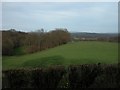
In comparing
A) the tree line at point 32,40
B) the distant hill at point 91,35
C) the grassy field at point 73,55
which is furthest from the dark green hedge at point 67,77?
the distant hill at point 91,35

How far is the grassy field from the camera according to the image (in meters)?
6.01

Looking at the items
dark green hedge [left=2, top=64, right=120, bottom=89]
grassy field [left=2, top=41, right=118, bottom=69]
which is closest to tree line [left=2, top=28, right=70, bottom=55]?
grassy field [left=2, top=41, right=118, bottom=69]

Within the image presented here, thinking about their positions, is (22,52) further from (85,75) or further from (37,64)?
(85,75)

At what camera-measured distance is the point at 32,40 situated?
6.04 metres

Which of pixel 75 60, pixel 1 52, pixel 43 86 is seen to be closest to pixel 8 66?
pixel 1 52

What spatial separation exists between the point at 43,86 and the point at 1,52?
0.92 metres

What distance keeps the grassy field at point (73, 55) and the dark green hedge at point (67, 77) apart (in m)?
0.09

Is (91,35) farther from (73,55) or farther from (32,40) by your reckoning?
(32,40)

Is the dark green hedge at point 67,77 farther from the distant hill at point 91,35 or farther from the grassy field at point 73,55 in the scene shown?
the distant hill at point 91,35

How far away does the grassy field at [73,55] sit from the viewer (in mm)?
6008

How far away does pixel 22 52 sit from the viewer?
601 cm

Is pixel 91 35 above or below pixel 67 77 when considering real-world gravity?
above

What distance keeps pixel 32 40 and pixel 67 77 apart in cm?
88

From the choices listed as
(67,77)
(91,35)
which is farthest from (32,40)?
(91,35)
